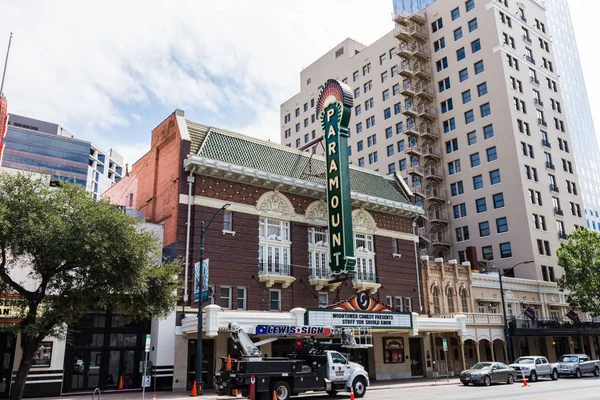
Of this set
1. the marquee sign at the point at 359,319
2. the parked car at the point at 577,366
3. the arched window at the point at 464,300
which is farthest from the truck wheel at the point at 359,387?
the arched window at the point at 464,300

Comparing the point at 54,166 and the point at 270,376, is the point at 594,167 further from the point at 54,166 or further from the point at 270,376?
the point at 54,166

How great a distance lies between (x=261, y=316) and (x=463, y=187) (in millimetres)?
38922

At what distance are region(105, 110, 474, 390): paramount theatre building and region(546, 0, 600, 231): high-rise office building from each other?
47.8 metres

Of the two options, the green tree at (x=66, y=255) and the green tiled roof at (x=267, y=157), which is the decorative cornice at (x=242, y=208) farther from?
the green tree at (x=66, y=255)

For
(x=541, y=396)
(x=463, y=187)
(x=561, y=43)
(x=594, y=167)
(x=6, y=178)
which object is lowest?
(x=541, y=396)

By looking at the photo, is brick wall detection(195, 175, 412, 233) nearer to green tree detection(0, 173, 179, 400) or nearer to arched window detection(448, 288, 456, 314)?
green tree detection(0, 173, 179, 400)

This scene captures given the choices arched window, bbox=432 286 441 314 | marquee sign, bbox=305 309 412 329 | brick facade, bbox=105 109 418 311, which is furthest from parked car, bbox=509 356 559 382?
brick facade, bbox=105 109 418 311

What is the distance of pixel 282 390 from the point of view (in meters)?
22.0

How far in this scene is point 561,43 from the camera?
8088 cm

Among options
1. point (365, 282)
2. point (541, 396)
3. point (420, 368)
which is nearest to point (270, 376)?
point (541, 396)

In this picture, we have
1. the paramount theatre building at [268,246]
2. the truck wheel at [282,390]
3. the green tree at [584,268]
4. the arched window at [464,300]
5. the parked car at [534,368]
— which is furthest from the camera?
the green tree at [584,268]

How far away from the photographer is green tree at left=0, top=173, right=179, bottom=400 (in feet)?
68.0

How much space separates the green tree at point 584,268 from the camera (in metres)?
46.2

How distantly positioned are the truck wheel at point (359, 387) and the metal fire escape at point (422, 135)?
36.1 m
